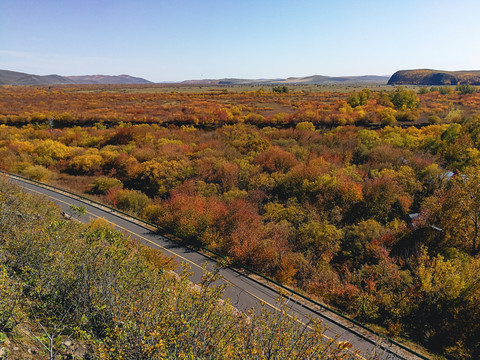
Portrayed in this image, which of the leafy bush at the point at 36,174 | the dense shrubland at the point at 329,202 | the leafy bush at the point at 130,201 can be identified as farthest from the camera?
the leafy bush at the point at 36,174

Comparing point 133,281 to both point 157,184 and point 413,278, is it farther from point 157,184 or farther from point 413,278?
point 157,184

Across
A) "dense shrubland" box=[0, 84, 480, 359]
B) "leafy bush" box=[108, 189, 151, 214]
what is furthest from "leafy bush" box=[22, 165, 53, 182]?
"leafy bush" box=[108, 189, 151, 214]

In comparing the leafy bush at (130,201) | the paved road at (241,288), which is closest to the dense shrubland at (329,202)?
the leafy bush at (130,201)

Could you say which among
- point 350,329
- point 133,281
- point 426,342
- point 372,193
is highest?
point 133,281

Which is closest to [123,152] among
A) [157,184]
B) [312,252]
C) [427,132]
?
[157,184]

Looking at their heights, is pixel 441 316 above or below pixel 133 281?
below

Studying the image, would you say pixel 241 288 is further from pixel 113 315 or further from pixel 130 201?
pixel 130 201

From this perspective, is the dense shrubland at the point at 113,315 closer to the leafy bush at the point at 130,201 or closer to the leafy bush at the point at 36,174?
the leafy bush at the point at 130,201
